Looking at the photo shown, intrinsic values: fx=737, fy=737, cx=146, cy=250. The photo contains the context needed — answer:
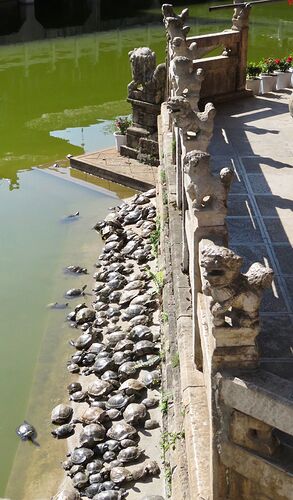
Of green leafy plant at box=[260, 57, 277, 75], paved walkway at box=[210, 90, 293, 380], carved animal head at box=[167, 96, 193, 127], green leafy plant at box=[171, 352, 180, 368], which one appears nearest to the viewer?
paved walkway at box=[210, 90, 293, 380]

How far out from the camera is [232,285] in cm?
363

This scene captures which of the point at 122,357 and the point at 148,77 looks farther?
the point at 148,77

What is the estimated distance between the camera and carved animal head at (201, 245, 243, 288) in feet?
11.7

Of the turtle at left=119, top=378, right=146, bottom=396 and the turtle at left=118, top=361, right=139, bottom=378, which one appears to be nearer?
the turtle at left=119, top=378, right=146, bottom=396

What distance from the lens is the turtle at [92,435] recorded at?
23.3ft

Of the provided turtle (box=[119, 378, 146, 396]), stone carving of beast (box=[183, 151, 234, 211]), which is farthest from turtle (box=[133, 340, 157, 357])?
stone carving of beast (box=[183, 151, 234, 211])

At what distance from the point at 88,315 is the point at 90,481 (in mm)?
2901

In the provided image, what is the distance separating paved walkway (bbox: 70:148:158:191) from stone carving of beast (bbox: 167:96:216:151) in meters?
6.97

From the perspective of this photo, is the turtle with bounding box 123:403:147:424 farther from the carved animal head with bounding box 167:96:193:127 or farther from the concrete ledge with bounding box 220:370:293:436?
the concrete ledge with bounding box 220:370:293:436

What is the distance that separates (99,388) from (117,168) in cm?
642

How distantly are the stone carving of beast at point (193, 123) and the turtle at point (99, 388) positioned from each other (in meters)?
3.19

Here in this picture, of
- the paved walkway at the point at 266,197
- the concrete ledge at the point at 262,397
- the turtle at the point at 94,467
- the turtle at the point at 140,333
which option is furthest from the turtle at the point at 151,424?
the concrete ledge at the point at 262,397

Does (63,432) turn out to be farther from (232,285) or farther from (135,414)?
(232,285)

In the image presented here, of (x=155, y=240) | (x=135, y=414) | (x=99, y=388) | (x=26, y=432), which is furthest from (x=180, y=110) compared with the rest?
(x=155, y=240)
